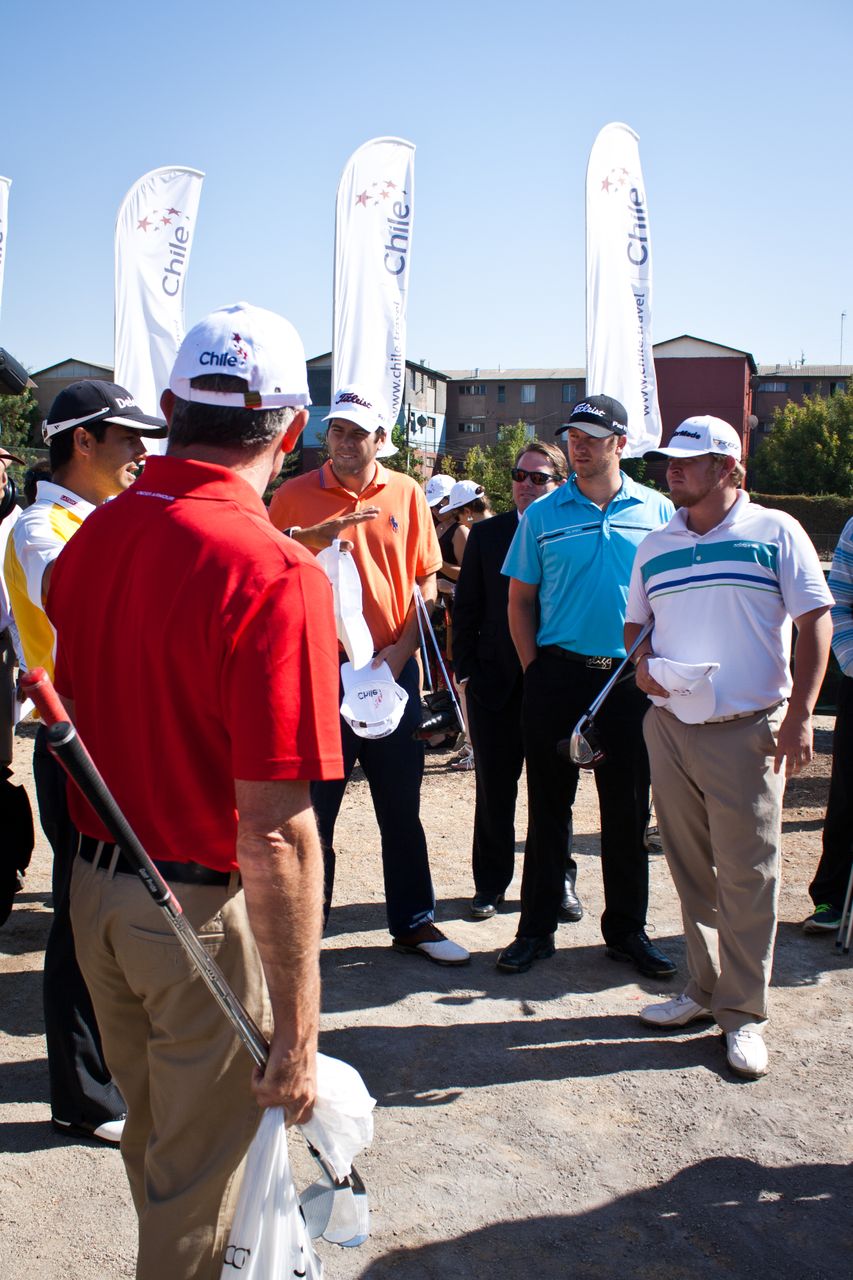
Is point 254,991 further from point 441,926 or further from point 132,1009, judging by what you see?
point 441,926

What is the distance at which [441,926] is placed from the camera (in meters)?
5.14

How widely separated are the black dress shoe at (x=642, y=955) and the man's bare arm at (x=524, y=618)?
1294mm

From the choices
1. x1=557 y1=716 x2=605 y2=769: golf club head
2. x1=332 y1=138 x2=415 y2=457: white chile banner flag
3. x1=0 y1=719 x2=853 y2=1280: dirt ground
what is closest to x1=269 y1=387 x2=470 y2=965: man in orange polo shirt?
x1=0 y1=719 x2=853 y2=1280: dirt ground

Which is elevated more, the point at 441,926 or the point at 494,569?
the point at 494,569

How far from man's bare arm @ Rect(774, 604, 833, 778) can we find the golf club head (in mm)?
799

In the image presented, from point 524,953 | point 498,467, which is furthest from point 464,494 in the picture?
point 498,467

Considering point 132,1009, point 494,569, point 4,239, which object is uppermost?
point 4,239

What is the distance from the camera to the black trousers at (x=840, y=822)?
202 inches

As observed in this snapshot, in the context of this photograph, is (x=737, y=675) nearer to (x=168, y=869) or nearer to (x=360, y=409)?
(x=360, y=409)

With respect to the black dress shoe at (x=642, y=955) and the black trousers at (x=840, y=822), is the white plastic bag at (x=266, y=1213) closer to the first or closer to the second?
the black dress shoe at (x=642, y=955)

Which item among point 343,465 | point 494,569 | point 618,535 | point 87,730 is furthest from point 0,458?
point 87,730

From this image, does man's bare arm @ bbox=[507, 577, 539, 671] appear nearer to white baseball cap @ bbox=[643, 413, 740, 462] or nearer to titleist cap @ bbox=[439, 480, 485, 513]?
white baseball cap @ bbox=[643, 413, 740, 462]

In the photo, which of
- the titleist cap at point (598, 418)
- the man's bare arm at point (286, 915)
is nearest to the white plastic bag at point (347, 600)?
the titleist cap at point (598, 418)

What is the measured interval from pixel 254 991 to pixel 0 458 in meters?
3.57
